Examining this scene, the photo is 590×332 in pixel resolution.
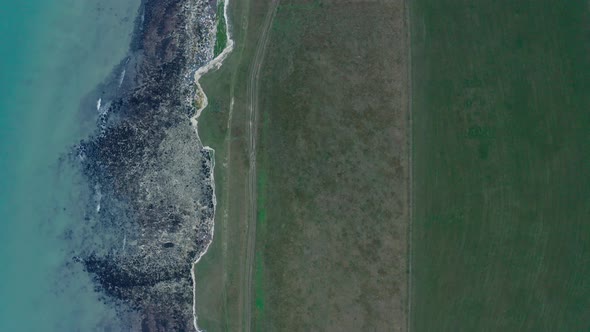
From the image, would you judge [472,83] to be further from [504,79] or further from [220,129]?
[220,129]

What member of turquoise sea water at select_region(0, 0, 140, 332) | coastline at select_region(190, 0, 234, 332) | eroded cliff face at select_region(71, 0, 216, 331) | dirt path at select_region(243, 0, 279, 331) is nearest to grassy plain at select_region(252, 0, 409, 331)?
dirt path at select_region(243, 0, 279, 331)

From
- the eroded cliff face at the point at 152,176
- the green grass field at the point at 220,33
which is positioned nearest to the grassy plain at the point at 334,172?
the green grass field at the point at 220,33

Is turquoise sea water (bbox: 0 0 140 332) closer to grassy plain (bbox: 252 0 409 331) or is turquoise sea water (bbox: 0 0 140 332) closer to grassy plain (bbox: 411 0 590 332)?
grassy plain (bbox: 252 0 409 331)

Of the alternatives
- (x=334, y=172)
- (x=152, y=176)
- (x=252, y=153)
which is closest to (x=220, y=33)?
(x=252, y=153)

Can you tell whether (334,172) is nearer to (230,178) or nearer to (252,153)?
(252,153)

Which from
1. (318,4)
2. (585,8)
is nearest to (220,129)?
(318,4)
